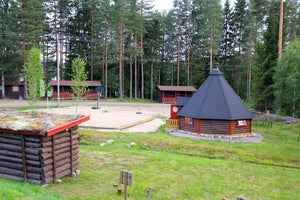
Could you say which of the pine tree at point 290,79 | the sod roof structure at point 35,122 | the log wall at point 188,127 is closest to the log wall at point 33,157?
the sod roof structure at point 35,122

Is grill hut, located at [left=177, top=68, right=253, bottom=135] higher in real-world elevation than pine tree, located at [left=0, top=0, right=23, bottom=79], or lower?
lower

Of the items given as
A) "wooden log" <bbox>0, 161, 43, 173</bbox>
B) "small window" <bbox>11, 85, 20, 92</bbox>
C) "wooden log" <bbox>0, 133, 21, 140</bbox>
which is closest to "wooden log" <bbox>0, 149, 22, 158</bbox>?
"wooden log" <bbox>0, 161, 43, 173</bbox>

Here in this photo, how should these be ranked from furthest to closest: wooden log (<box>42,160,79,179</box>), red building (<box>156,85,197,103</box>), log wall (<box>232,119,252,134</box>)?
red building (<box>156,85,197,103</box>) → log wall (<box>232,119,252,134</box>) → wooden log (<box>42,160,79,179</box>)

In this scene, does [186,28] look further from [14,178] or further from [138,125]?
[14,178]

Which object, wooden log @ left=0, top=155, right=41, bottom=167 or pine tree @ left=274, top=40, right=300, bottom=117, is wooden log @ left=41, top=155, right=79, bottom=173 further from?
pine tree @ left=274, top=40, right=300, bottom=117

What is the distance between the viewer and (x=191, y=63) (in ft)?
143

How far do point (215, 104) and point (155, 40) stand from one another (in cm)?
3199

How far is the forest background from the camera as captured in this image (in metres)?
27.5

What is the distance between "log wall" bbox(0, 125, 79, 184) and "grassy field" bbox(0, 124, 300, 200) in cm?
36

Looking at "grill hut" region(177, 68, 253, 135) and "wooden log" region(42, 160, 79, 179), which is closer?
"wooden log" region(42, 160, 79, 179)

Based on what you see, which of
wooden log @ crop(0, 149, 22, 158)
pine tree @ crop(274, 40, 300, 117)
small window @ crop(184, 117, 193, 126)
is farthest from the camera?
pine tree @ crop(274, 40, 300, 117)

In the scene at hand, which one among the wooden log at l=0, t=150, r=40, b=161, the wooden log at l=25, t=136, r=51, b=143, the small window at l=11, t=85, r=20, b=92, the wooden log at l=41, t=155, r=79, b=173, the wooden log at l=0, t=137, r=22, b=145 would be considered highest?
the small window at l=11, t=85, r=20, b=92

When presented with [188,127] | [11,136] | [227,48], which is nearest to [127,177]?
[11,136]

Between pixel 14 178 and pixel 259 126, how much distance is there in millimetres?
19183
